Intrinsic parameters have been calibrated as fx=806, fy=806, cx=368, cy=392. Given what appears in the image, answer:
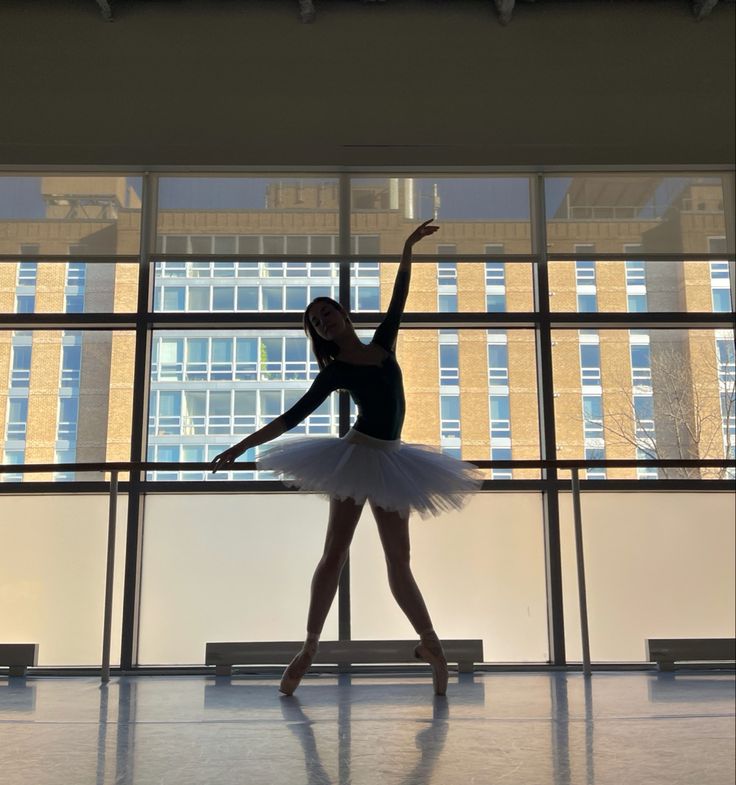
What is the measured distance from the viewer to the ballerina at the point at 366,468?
224 cm

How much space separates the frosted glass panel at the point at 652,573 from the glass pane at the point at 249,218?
2299 mm

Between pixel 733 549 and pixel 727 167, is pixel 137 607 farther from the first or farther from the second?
pixel 727 167

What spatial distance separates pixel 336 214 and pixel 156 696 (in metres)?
2.94

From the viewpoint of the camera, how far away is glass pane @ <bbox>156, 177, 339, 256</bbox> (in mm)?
4465

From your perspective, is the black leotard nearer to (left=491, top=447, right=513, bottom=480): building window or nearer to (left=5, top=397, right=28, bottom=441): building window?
(left=491, top=447, right=513, bottom=480): building window

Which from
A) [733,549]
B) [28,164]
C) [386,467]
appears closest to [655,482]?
[733,549]

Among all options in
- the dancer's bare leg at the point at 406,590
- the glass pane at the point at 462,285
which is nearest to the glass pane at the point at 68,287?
the glass pane at the point at 462,285

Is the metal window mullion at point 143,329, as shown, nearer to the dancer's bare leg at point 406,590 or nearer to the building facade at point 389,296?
the building facade at point 389,296

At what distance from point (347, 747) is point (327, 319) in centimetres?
128

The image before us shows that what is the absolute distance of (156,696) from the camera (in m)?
2.21

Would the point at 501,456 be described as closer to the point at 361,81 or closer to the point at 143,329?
the point at 143,329

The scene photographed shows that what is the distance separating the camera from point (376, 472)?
7.49 feet

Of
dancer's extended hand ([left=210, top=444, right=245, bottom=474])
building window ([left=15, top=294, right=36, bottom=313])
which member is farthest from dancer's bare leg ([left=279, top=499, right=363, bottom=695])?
building window ([left=15, top=294, right=36, bottom=313])

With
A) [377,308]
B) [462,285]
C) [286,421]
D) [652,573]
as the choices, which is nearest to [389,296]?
[377,308]
